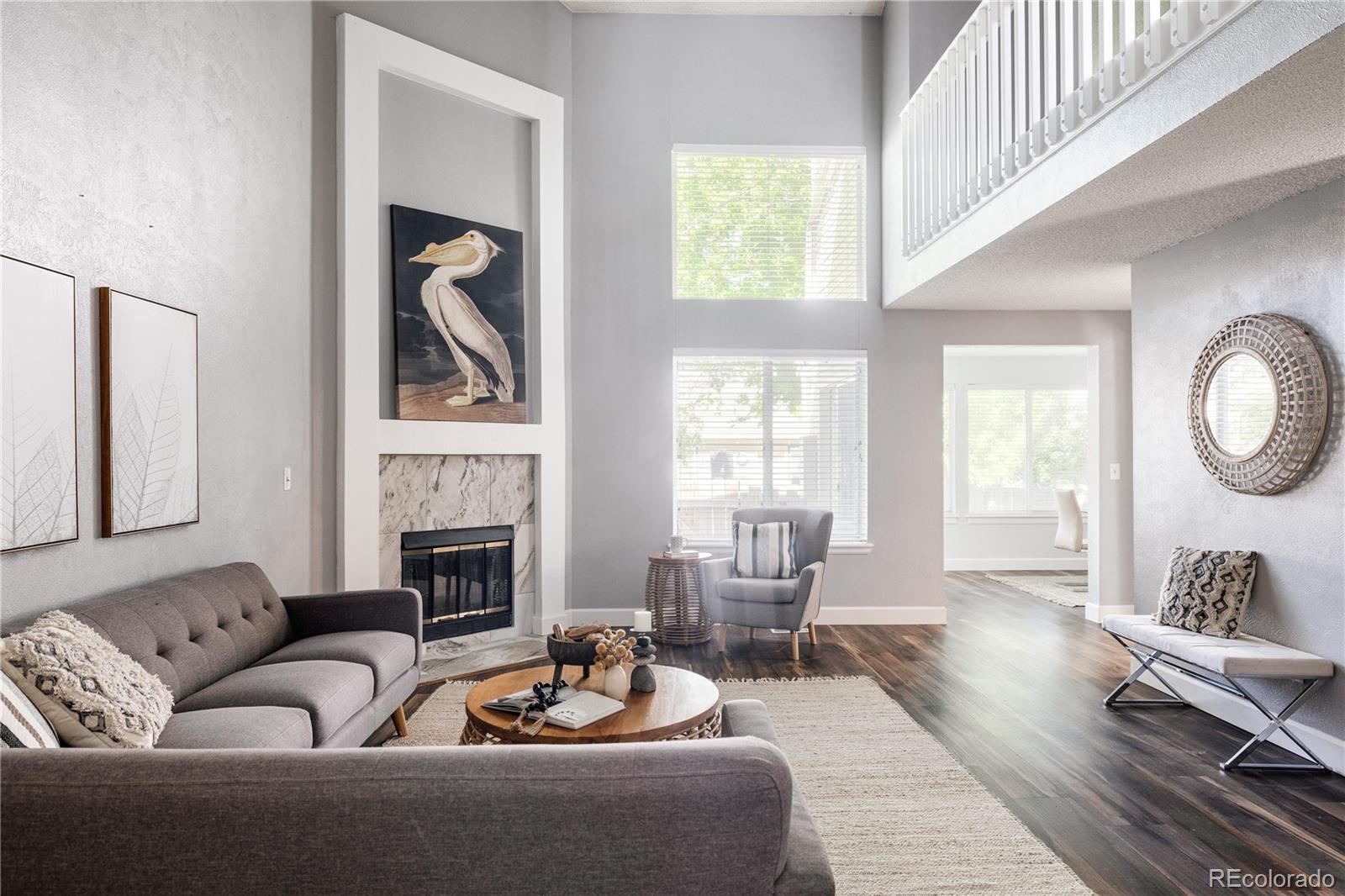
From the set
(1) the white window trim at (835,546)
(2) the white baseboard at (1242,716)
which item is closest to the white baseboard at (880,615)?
(1) the white window trim at (835,546)

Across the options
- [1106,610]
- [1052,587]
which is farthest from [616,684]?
[1052,587]

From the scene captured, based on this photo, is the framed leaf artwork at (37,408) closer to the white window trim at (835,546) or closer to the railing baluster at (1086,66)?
the railing baluster at (1086,66)

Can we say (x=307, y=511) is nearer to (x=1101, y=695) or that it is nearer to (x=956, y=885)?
(x=956, y=885)

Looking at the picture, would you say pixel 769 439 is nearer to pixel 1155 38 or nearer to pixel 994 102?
pixel 994 102

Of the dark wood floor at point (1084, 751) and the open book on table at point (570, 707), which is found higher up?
the open book on table at point (570, 707)

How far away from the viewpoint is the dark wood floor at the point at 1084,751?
2.33 meters

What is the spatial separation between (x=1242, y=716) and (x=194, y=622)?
14.1 ft

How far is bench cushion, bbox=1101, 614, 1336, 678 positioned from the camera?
9.68 feet

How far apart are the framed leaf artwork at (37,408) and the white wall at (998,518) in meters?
7.68

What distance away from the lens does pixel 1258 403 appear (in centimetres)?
329

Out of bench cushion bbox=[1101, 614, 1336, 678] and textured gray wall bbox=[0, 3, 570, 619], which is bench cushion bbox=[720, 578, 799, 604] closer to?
bench cushion bbox=[1101, 614, 1336, 678]

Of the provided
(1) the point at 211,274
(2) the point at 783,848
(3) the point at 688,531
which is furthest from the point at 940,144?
(2) the point at 783,848

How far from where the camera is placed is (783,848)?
1192 mm

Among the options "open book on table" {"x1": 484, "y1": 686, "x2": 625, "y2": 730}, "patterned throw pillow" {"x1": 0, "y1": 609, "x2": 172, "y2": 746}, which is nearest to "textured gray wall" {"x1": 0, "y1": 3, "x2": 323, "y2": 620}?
"patterned throw pillow" {"x1": 0, "y1": 609, "x2": 172, "y2": 746}
